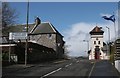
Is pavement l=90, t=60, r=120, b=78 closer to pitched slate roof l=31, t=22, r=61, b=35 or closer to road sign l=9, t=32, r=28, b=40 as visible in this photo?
road sign l=9, t=32, r=28, b=40

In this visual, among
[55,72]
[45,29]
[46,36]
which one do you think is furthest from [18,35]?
[45,29]

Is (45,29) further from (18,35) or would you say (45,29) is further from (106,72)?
(106,72)

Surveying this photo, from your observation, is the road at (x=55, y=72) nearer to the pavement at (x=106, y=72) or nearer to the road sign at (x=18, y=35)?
the pavement at (x=106, y=72)

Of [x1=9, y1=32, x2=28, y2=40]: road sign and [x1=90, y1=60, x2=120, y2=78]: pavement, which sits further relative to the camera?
[x1=9, y1=32, x2=28, y2=40]: road sign

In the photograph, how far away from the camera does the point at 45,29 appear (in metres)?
102

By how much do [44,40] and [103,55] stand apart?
25764 millimetres

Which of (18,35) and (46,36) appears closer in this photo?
(18,35)

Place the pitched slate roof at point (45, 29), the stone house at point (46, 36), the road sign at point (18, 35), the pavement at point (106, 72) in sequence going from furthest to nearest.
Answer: the pitched slate roof at point (45, 29) → the stone house at point (46, 36) → the road sign at point (18, 35) → the pavement at point (106, 72)

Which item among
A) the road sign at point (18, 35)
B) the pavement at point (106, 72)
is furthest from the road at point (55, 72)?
the road sign at point (18, 35)

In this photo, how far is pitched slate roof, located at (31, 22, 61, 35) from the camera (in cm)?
10079

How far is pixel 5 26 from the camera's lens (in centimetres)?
4728

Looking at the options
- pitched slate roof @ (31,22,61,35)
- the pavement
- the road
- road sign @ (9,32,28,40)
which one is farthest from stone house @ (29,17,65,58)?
the road

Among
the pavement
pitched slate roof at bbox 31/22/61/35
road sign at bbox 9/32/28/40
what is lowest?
the pavement

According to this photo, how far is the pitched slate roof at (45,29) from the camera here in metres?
101
